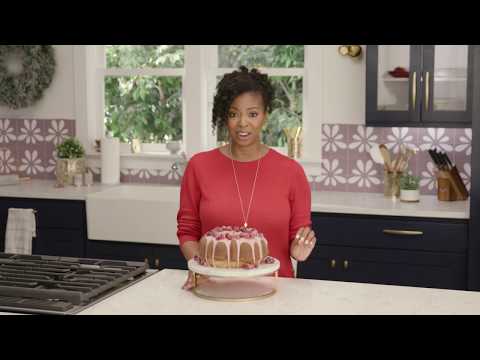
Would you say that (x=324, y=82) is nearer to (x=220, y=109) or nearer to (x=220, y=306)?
(x=220, y=109)

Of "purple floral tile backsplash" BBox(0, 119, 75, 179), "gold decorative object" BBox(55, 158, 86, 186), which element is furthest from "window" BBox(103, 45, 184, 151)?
"gold decorative object" BBox(55, 158, 86, 186)

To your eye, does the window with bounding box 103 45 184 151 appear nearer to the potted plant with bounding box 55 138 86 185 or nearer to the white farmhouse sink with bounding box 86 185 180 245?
the potted plant with bounding box 55 138 86 185

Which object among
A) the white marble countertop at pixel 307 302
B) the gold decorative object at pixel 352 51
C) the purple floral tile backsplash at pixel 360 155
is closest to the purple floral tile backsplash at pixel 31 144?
the purple floral tile backsplash at pixel 360 155

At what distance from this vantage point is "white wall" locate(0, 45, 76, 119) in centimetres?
496

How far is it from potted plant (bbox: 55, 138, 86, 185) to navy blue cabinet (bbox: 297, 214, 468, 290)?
180 centimetres

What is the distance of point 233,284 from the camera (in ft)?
6.75

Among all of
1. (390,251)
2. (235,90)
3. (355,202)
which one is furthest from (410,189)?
(235,90)

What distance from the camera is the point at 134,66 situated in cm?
498

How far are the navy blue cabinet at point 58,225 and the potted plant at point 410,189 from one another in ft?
6.47

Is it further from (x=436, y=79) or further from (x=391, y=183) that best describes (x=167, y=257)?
(x=436, y=79)

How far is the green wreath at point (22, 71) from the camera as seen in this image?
4.84 m
